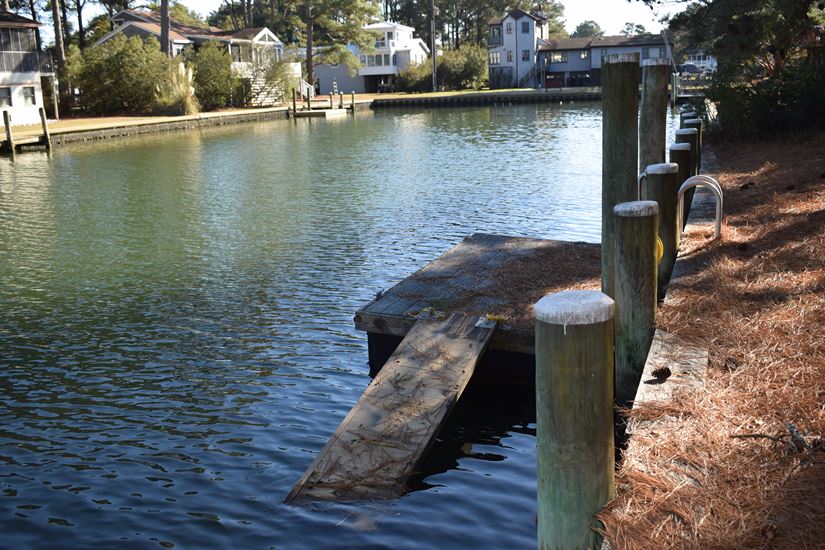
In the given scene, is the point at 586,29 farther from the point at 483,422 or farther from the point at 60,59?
the point at 483,422

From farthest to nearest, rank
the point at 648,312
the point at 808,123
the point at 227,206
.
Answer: the point at 227,206
the point at 808,123
the point at 648,312

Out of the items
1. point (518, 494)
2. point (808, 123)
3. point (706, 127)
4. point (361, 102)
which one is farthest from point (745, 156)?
point (361, 102)

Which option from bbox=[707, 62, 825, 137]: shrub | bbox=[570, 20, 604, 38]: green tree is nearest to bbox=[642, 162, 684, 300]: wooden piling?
bbox=[707, 62, 825, 137]: shrub

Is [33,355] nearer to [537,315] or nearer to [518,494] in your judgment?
[518,494]

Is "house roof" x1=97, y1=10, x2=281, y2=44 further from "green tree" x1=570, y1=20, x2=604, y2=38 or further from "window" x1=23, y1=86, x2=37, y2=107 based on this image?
"green tree" x1=570, y1=20, x2=604, y2=38

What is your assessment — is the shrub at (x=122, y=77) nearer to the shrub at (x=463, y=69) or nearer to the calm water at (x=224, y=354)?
the calm water at (x=224, y=354)

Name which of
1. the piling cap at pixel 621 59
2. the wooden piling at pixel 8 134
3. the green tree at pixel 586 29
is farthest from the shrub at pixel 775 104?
the green tree at pixel 586 29

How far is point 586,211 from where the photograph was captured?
1762 centimetres

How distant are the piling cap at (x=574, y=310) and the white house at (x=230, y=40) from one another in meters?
60.0

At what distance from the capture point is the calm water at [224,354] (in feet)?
20.1

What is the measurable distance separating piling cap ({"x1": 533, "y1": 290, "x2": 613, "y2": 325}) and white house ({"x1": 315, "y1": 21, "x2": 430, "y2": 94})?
8566cm

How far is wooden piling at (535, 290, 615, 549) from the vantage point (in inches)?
144

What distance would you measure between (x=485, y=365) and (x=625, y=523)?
4.15m

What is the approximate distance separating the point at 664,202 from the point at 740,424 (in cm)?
369
